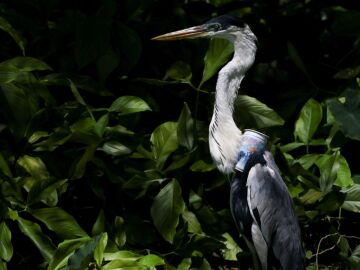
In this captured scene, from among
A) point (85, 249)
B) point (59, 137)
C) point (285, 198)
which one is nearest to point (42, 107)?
point (59, 137)

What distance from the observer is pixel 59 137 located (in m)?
3.04

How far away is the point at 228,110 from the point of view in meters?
3.06

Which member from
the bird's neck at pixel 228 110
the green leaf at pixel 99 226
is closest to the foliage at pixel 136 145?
the green leaf at pixel 99 226

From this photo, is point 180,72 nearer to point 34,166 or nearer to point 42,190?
point 34,166

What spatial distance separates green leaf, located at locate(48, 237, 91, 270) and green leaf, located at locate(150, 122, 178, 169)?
0.59 meters

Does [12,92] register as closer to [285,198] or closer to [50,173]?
[50,173]

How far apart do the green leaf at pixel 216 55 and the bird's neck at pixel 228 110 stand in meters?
0.23

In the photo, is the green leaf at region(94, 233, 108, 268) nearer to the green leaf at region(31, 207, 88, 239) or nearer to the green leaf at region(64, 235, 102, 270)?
the green leaf at region(64, 235, 102, 270)

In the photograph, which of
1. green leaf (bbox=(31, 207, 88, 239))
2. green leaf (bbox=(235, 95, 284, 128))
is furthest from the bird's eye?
green leaf (bbox=(31, 207, 88, 239))

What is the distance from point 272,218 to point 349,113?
0.56m

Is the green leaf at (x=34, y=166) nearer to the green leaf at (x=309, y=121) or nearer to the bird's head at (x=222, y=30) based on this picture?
the bird's head at (x=222, y=30)

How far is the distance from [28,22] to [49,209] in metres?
0.97

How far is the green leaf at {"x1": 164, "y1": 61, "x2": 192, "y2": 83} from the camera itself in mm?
3447

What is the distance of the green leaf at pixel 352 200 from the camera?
3348 millimetres
